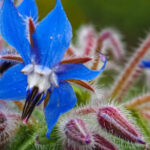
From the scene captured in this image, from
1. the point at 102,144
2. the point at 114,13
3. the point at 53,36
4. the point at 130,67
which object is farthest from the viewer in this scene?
the point at 114,13

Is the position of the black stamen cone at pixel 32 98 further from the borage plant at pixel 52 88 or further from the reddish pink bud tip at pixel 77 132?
the reddish pink bud tip at pixel 77 132

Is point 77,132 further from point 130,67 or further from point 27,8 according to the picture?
point 130,67

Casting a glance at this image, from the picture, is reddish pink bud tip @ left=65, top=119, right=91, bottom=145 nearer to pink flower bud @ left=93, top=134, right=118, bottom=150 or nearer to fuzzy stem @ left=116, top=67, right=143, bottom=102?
pink flower bud @ left=93, top=134, right=118, bottom=150

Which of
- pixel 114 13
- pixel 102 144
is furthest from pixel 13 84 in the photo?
pixel 114 13

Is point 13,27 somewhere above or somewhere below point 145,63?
above

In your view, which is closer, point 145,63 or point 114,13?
point 145,63

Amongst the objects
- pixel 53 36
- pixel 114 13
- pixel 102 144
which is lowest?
pixel 114 13
